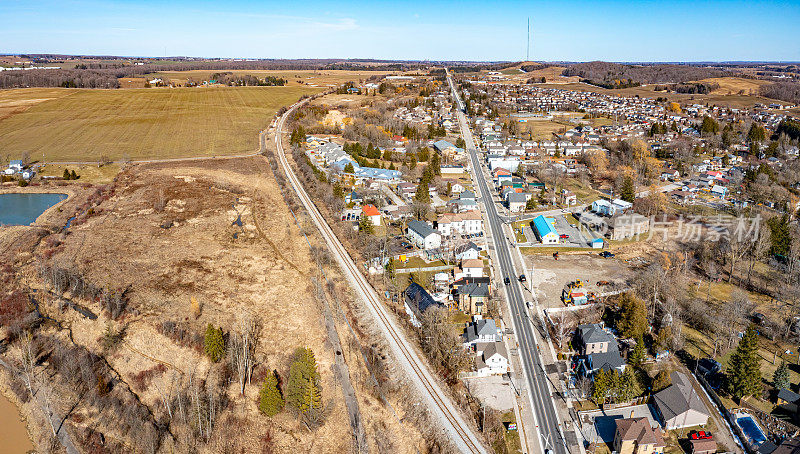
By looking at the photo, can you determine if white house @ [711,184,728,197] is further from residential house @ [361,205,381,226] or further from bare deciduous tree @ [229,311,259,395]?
bare deciduous tree @ [229,311,259,395]

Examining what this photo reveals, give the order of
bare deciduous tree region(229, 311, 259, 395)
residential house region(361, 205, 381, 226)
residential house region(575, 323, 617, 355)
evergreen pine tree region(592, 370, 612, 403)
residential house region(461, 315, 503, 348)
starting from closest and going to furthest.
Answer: evergreen pine tree region(592, 370, 612, 403), bare deciduous tree region(229, 311, 259, 395), residential house region(575, 323, 617, 355), residential house region(461, 315, 503, 348), residential house region(361, 205, 381, 226)

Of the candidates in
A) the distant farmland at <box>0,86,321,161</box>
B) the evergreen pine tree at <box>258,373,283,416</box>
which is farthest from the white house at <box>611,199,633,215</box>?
the distant farmland at <box>0,86,321,161</box>

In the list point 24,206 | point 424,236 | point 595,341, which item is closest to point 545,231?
point 424,236

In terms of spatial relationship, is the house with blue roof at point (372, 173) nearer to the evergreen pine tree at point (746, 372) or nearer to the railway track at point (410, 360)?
the railway track at point (410, 360)

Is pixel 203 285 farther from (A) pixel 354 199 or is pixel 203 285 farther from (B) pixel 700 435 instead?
(B) pixel 700 435

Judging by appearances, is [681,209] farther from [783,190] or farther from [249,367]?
[249,367]

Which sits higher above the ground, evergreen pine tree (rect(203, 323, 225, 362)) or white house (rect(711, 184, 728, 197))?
white house (rect(711, 184, 728, 197))

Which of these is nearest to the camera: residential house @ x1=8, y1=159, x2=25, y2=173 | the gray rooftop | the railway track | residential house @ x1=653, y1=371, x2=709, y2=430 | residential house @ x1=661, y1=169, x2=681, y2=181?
the railway track
